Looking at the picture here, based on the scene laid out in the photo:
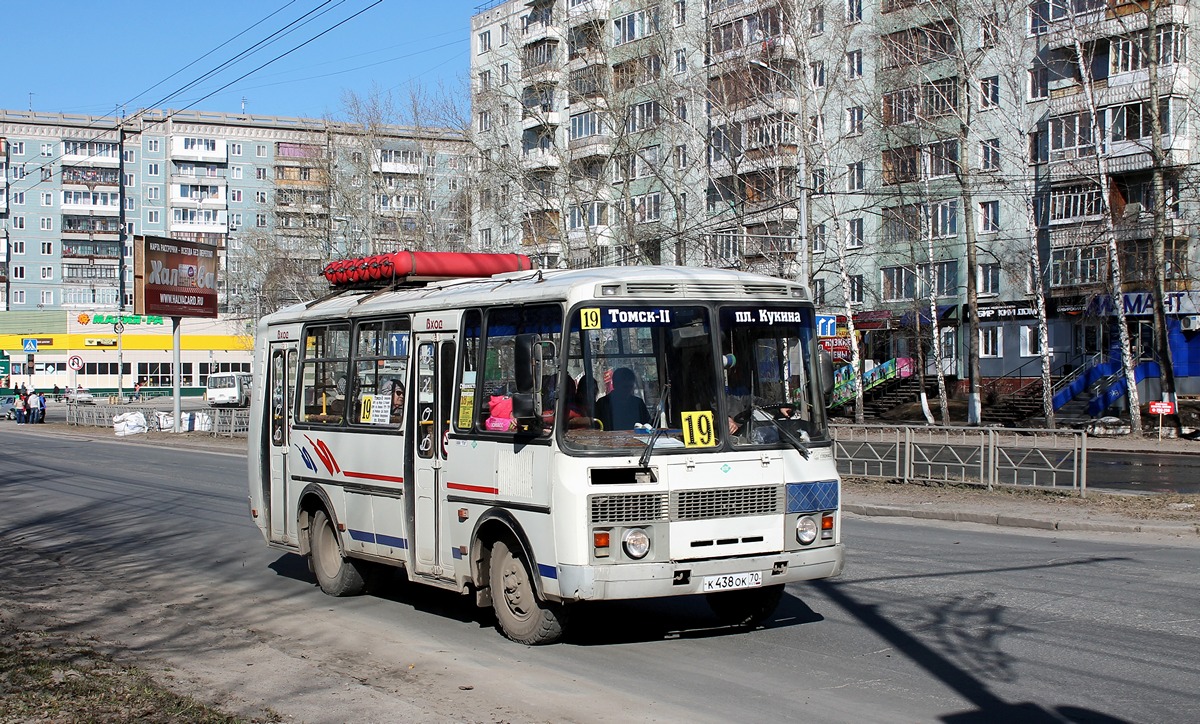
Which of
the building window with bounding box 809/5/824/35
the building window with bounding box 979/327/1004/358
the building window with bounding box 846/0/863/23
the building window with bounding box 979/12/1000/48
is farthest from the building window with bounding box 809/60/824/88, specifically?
the building window with bounding box 979/327/1004/358

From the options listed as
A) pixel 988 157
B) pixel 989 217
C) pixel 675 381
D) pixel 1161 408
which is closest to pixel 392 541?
pixel 675 381

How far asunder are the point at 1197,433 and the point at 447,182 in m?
35.2

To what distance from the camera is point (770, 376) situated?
29.0 ft

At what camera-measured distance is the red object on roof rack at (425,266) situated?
37.4ft

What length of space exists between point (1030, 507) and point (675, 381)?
37.1 feet

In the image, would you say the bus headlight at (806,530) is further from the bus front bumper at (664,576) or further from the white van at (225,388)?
the white van at (225,388)

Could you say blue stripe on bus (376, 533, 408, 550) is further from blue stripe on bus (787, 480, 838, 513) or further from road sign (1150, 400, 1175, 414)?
road sign (1150, 400, 1175, 414)

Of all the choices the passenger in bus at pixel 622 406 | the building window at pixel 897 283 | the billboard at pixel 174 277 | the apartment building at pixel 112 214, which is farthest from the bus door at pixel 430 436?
the apartment building at pixel 112 214

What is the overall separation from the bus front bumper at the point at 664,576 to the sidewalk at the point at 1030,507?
29.9ft

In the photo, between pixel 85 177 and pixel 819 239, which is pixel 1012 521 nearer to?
pixel 819 239

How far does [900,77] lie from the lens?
41312mm

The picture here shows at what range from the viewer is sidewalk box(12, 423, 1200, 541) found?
1602cm

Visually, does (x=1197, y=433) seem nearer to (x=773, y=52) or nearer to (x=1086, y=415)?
(x=1086, y=415)

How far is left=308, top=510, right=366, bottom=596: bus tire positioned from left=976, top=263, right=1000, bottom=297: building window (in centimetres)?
4433
